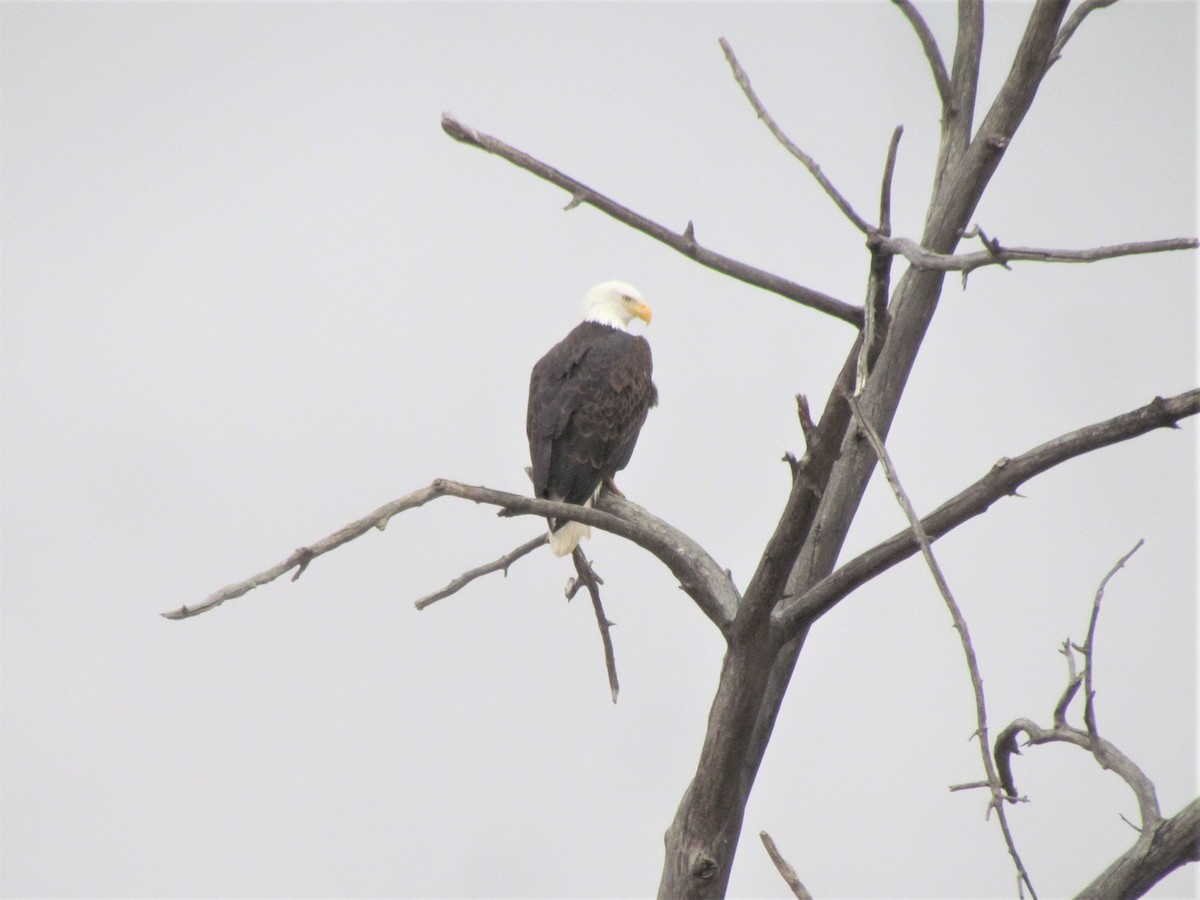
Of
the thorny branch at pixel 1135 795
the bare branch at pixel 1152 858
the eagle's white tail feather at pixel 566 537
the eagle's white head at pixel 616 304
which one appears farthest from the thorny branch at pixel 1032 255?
the eagle's white head at pixel 616 304

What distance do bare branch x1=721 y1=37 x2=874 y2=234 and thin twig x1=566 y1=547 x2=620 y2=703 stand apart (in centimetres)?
203

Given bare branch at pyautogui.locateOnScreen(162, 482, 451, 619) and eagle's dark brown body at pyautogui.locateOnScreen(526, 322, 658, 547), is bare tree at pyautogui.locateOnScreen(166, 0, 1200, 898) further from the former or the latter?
eagle's dark brown body at pyautogui.locateOnScreen(526, 322, 658, 547)

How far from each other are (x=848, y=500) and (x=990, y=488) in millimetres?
1057

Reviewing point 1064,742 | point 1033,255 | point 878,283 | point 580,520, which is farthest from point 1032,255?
point 1064,742

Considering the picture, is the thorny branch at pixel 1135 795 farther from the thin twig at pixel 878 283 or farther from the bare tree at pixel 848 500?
the thin twig at pixel 878 283

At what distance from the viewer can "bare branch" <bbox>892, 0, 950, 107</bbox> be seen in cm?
491

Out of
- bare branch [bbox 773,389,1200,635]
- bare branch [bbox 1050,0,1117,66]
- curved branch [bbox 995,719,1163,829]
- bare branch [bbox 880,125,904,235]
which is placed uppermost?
bare branch [bbox 1050,0,1117,66]

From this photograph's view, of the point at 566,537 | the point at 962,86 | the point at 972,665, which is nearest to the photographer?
the point at 972,665

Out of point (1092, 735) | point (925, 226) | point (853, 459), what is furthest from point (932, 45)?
point (1092, 735)

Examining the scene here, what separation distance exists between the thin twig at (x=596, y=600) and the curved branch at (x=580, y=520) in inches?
14.3

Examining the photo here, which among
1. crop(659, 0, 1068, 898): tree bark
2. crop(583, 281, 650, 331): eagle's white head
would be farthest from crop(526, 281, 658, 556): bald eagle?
crop(659, 0, 1068, 898): tree bark

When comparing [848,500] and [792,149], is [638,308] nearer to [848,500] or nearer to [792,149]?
[848,500]

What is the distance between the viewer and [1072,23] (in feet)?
15.0

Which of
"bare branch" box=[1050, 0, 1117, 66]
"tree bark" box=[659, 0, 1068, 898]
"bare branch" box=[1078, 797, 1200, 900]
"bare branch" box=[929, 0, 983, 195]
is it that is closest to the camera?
"bare branch" box=[1078, 797, 1200, 900]
